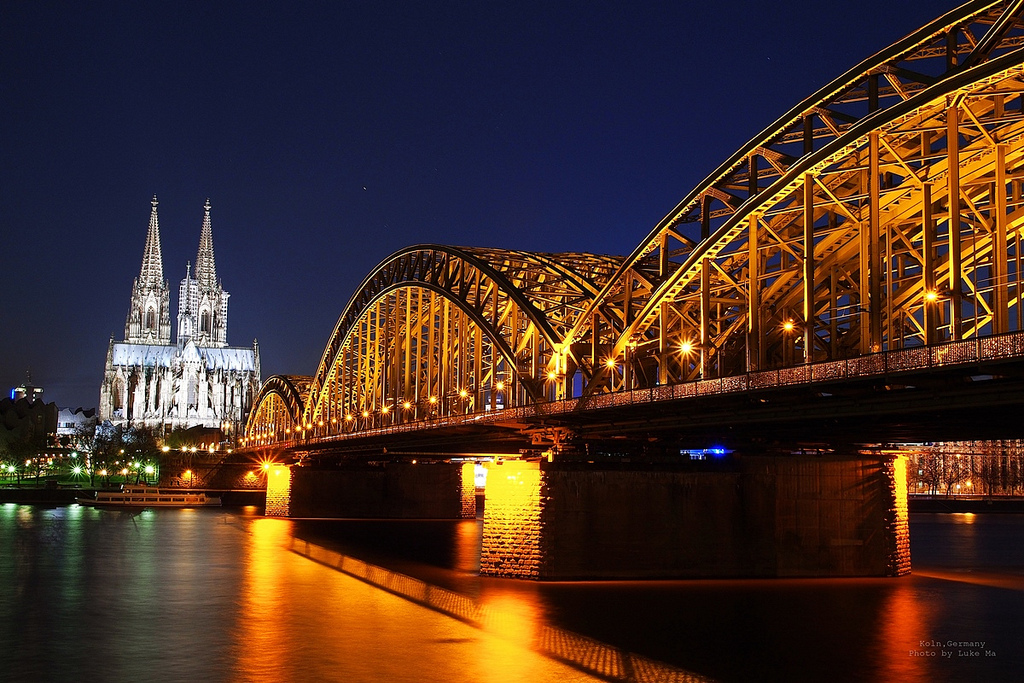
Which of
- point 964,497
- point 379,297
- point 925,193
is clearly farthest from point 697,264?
point 964,497

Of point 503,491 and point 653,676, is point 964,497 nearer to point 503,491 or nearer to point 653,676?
point 503,491

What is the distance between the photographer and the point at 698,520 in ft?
160

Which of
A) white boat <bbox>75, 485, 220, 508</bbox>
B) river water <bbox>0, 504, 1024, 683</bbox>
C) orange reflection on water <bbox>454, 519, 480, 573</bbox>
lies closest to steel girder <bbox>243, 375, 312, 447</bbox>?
white boat <bbox>75, 485, 220, 508</bbox>

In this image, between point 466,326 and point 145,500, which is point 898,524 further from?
point 145,500

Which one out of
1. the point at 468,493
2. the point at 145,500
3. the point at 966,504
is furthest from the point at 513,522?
the point at 966,504

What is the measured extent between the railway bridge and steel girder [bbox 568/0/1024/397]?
0.11 metres

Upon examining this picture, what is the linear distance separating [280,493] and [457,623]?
80.6 meters

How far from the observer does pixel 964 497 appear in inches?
5960

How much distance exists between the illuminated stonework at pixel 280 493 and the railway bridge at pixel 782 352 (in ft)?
129

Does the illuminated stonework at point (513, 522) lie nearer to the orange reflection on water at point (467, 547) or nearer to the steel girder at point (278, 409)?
the orange reflection on water at point (467, 547)

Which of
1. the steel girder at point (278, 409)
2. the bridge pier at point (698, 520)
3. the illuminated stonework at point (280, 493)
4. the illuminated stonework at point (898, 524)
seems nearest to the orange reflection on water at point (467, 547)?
the bridge pier at point (698, 520)

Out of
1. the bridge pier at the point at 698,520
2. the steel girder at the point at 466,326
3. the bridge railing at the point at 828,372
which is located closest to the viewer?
the bridge railing at the point at 828,372

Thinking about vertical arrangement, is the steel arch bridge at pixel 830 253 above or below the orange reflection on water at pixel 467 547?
above

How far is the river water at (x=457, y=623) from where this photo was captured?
2769 centimetres
